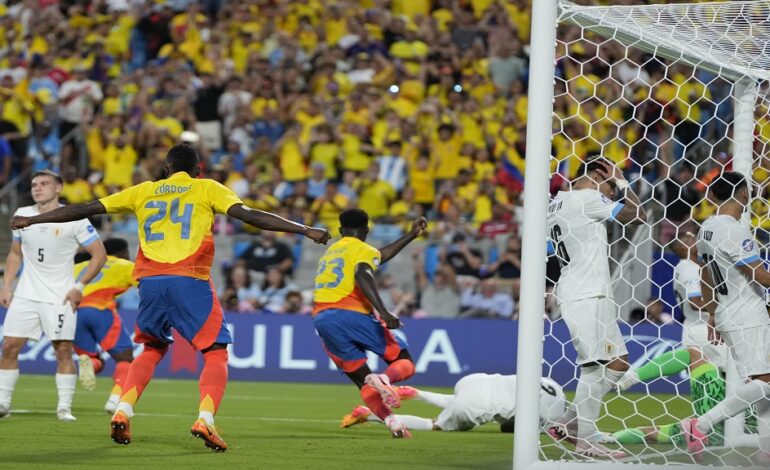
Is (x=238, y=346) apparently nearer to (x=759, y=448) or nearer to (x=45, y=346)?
(x=45, y=346)

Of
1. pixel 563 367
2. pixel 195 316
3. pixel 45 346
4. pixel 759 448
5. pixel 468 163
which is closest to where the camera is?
pixel 195 316

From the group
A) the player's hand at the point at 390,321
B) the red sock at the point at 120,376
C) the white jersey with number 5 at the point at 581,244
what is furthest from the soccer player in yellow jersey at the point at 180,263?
the red sock at the point at 120,376

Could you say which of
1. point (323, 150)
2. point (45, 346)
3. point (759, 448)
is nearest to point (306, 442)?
point (759, 448)

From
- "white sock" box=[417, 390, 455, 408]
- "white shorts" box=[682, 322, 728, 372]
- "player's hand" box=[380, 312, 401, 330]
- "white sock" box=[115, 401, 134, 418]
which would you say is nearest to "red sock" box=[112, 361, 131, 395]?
"white sock" box=[417, 390, 455, 408]

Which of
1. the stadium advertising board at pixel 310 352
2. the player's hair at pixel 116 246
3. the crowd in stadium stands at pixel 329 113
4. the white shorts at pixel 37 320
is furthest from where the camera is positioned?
the crowd in stadium stands at pixel 329 113

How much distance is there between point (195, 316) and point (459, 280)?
9524mm

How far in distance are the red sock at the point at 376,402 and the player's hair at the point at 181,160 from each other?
→ 8.42 ft

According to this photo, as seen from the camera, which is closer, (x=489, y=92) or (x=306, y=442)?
(x=306, y=442)

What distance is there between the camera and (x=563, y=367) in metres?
16.7

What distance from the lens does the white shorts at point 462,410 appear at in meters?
10.2

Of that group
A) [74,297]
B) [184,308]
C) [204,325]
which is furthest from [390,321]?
[74,297]

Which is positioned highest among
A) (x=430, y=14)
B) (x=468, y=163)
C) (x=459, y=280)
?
(x=430, y=14)

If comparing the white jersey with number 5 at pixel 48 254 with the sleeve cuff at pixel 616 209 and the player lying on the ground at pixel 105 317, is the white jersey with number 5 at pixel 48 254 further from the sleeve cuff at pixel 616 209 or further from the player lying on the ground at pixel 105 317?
the sleeve cuff at pixel 616 209

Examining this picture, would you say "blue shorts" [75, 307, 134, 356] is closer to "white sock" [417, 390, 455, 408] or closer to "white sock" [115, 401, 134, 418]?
"white sock" [417, 390, 455, 408]
